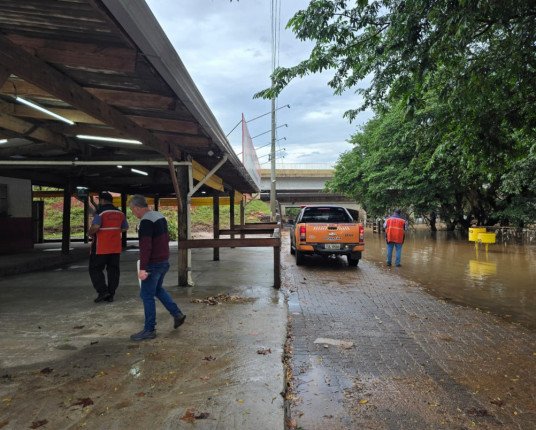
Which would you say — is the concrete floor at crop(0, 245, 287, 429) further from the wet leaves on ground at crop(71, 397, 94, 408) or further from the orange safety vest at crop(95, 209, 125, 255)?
the orange safety vest at crop(95, 209, 125, 255)

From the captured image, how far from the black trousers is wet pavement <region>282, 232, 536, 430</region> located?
297 cm

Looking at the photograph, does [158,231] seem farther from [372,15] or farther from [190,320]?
[372,15]

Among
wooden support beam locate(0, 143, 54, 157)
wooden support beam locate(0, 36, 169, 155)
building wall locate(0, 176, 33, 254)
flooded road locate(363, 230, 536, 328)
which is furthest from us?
building wall locate(0, 176, 33, 254)

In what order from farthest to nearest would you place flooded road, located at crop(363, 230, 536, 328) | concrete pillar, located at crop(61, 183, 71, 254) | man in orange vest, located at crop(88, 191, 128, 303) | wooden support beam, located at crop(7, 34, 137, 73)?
concrete pillar, located at crop(61, 183, 71, 254), flooded road, located at crop(363, 230, 536, 328), man in orange vest, located at crop(88, 191, 128, 303), wooden support beam, located at crop(7, 34, 137, 73)

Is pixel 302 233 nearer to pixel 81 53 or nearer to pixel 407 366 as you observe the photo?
pixel 407 366

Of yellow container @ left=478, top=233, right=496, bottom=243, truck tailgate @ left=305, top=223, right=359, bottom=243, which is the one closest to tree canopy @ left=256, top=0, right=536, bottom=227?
truck tailgate @ left=305, top=223, right=359, bottom=243

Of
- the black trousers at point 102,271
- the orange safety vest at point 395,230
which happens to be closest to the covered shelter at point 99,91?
the black trousers at point 102,271

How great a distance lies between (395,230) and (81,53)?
11.0 m

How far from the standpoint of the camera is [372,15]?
7.14 m

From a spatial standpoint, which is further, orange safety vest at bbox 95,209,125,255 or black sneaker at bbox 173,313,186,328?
orange safety vest at bbox 95,209,125,255

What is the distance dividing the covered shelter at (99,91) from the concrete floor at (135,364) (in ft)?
7.94

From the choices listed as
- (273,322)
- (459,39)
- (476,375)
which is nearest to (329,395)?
(476,375)

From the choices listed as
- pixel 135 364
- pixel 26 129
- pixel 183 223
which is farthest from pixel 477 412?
pixel 26 129

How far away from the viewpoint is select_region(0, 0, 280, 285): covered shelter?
9.58ft
